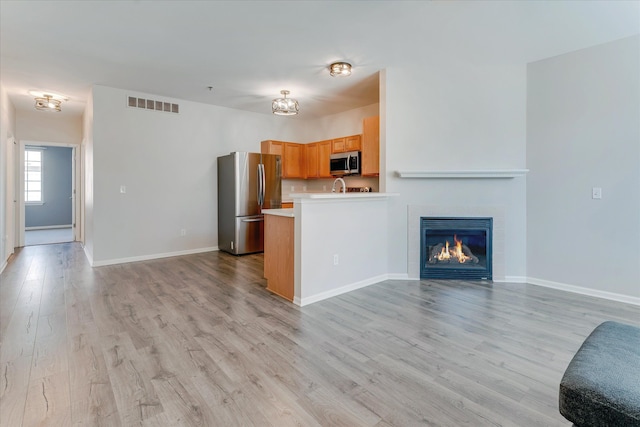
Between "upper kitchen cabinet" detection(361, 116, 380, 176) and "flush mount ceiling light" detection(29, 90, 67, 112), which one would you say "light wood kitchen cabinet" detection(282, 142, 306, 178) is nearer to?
"upper kitchen cabinet" detection(361, 116, 380, 176)

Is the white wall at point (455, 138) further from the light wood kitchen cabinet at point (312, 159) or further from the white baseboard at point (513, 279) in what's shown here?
the light wood kitchen cabinet at point (312, 159)

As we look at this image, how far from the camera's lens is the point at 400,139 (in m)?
4.07

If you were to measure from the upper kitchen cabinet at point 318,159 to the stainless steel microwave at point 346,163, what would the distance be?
0.33 m

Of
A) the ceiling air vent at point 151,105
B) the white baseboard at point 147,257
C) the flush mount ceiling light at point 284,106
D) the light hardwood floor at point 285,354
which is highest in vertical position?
the ceiling air vent at point 151,105

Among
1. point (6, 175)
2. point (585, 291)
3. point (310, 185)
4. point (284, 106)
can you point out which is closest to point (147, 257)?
point (6, 175)

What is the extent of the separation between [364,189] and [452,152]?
220 centimetres

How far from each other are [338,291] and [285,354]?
1360 millimetres

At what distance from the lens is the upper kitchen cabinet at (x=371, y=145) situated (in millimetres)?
5016

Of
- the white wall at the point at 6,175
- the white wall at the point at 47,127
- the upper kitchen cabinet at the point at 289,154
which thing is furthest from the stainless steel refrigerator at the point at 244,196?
the white wall at the point at 47,127

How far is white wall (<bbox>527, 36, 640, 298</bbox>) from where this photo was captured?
3234 mm

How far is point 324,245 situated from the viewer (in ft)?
10.9

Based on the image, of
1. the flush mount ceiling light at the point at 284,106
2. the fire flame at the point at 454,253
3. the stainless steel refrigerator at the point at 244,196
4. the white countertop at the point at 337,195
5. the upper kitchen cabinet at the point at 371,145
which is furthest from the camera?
the stainless steel refrigerator at the point at 244,196

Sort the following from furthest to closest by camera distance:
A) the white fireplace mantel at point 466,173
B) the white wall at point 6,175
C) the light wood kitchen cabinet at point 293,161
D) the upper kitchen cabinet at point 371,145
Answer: the light wood kitchen cabinet at point 293,161
the upper kitchen cabinet at point 371,145
the white wall at point 6,175
the white fireplace mantel at point 466,173

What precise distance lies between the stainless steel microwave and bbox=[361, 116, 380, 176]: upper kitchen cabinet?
→ 30cm
